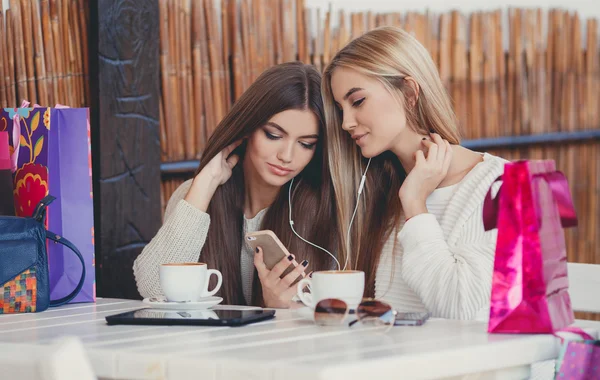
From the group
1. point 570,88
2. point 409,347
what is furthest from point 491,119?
point 409,347

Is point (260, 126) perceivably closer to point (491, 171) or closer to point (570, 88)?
point (491, 171)

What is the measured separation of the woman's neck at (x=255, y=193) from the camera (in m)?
2.89

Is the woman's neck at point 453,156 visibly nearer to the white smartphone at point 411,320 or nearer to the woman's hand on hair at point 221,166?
the woman's hand on hair at point 221,166

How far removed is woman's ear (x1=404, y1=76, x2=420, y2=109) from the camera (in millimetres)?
2307

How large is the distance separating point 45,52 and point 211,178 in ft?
2.89

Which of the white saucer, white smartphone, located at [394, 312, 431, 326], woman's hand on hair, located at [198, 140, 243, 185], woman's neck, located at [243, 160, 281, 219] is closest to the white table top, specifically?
white smartphone, located at [394, 312, 431, 326]

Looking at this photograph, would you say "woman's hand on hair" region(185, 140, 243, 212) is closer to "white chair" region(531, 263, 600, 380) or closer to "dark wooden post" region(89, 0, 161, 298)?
"dark wooden post" region(89, 0, 161, 298)

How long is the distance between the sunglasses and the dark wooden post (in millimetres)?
1708

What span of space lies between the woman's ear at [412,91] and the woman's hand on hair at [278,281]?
56 centimetres

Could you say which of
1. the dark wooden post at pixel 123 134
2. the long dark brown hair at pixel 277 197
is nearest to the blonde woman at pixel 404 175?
the long dark brown hair at pixel 277 197

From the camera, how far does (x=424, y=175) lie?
2146mm

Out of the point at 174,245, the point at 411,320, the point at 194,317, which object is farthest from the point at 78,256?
the point at 411,320

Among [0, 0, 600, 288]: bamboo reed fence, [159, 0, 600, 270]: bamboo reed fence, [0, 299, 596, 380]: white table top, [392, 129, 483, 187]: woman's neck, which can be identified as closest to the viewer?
[0, 299, 596, 380]: white table top

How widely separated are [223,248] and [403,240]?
0.95 m
